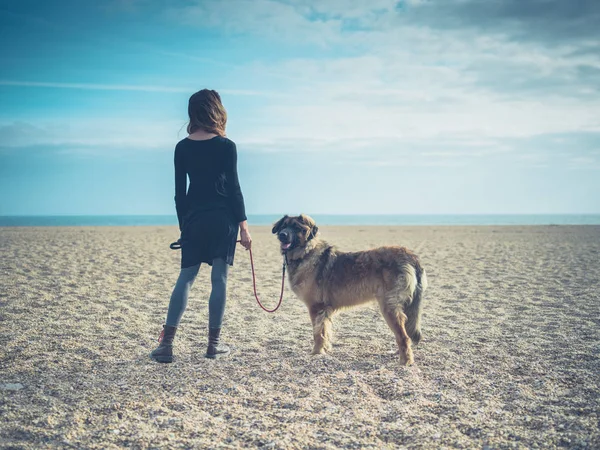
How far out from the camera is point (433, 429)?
303 cm

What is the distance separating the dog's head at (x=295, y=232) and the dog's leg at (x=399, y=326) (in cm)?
107

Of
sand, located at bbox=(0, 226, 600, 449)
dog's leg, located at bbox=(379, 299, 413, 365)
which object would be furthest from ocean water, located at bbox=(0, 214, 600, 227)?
dog's leg, located at bbox=(379, 299, 413, 365)

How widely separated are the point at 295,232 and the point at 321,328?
1.06m

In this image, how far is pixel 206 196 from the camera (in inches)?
163

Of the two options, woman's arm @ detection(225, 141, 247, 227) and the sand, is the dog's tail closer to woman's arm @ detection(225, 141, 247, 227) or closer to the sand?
the sand

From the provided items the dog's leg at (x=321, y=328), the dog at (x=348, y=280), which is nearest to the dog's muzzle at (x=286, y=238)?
the dog at (x=348, y=280)

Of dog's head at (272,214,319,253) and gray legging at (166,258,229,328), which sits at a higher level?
dog's head at (272,214,319,253)

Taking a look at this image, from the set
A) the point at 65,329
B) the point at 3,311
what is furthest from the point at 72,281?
the point at 65,329

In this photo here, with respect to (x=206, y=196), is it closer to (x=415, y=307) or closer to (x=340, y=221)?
(x=415, y=307)

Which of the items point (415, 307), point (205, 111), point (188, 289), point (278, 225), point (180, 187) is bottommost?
point (415, 307)

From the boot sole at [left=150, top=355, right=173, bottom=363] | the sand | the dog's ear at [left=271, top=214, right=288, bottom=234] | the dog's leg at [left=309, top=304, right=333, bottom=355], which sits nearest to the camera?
the sand

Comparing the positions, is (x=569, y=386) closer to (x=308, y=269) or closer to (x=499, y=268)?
(x=308, y=269)

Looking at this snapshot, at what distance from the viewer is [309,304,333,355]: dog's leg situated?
15.8 feet

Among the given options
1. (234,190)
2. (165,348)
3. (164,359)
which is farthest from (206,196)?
(164,359)
